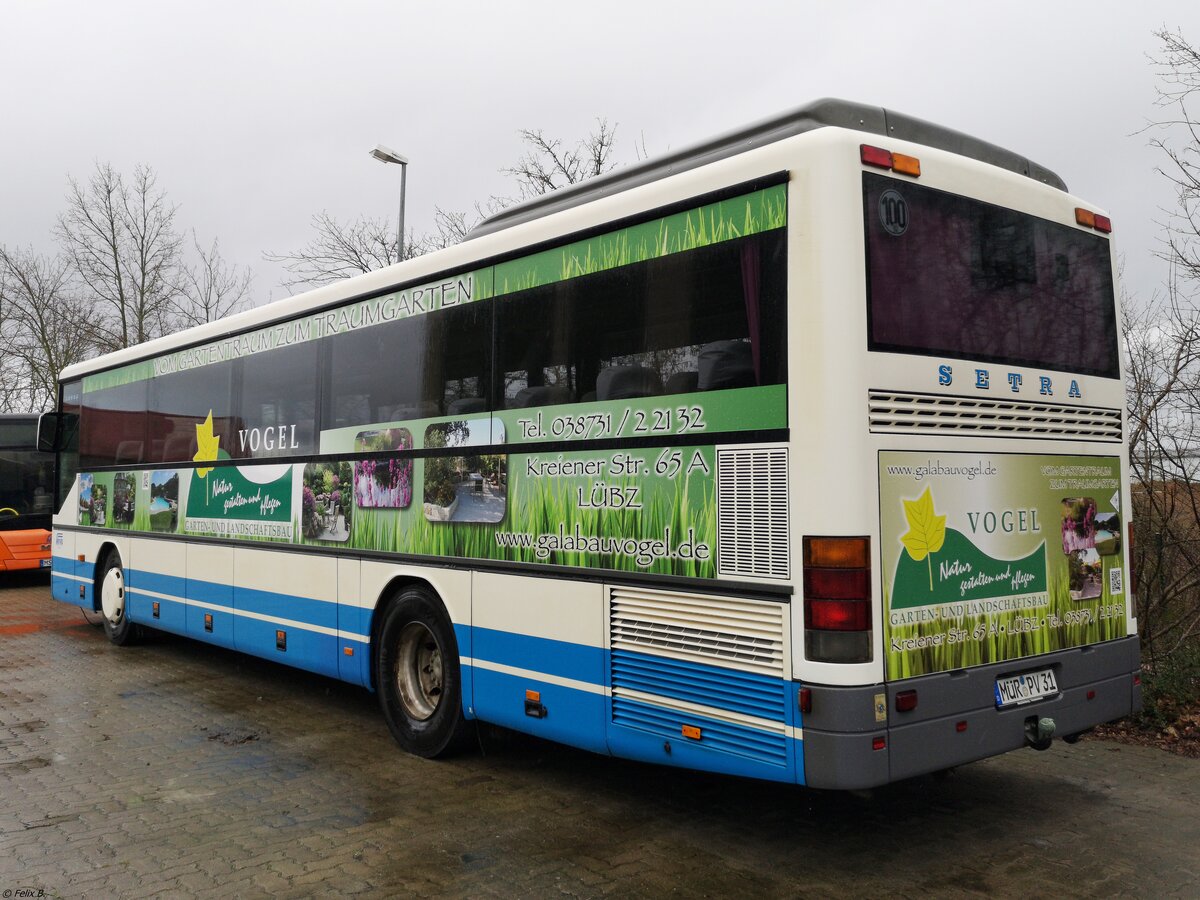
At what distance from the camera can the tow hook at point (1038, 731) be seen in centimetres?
473

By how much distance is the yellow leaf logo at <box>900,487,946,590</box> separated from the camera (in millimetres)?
4359

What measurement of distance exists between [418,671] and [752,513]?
329 centimetres

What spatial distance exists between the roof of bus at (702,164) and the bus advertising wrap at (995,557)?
1.66 meters

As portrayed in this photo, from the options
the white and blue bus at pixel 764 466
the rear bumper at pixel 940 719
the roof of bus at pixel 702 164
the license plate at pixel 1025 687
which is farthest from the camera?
the roof of bus at pixel 702 164

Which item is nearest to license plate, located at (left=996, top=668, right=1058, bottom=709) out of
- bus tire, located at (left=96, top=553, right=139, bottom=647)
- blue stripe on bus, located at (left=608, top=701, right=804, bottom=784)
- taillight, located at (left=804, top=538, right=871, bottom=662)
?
taillight, located at (left=804, top=538, right=871, bottom=662)

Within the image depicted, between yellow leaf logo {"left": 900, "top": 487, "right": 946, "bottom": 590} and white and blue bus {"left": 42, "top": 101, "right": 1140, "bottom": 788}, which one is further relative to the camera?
yellow leaf logo {"left": 900, "top": 487, "right": 946, "bottom": 590}

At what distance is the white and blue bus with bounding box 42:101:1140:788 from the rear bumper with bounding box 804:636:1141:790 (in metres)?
0.02

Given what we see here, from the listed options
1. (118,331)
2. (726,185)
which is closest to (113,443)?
(726,185)

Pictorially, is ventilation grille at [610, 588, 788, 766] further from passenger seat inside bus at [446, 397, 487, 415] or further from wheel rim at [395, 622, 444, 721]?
wheel rim at [395, 622, 444, 721]

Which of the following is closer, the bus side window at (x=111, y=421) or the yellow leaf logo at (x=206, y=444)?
the yellow leaf logo at (x=206, y=444)

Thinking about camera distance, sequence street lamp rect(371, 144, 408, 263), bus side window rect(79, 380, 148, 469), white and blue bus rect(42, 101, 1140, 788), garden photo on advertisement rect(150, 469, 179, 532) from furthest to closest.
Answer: street lamp rect(371, 144, 408, 263), bus side window rect(79, 380, 148, 469), garden photo on advertisement rect(150, 469, 179, 532), white and blue bus rect(42, 101, 1140, 788)

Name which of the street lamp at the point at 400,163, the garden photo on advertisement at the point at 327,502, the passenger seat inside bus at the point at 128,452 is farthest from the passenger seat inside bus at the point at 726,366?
the street lamp at the point at 400,163

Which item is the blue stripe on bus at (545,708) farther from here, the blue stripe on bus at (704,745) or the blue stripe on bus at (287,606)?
the blue stripe on bus at (287,606)

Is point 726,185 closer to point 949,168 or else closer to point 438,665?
point 949,168
